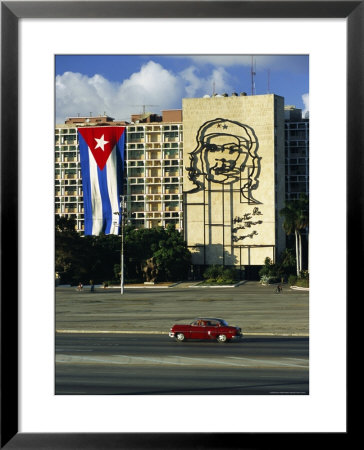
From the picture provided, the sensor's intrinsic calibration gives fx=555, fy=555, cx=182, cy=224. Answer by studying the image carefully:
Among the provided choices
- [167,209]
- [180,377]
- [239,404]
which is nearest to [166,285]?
[167,209]

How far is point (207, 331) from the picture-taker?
12906mm

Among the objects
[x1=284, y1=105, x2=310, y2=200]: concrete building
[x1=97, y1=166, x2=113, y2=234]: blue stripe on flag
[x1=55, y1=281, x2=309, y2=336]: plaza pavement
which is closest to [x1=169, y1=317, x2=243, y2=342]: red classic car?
[x1=55, y1=281, x2=309, y2=336]: plaza pavement

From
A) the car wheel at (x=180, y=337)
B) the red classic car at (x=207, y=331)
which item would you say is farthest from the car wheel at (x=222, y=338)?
the car wheel at (x=180, y=337)

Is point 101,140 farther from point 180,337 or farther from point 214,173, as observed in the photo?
point 214,173

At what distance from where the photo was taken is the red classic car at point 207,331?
12.8 meters

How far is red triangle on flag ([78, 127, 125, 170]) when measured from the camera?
6.76 metres

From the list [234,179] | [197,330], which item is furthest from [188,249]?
[197,330]

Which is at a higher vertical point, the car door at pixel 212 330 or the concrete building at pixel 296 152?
the concrete building at pixel 296 152

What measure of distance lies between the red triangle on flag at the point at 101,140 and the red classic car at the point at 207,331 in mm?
6841
